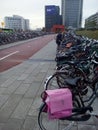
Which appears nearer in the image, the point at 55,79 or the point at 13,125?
the point at 13,125

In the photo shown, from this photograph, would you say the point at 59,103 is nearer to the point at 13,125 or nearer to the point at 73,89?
the point at 73,89

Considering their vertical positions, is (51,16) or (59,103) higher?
(51,16)

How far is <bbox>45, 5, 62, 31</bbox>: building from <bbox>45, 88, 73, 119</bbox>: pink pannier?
76.0 metres

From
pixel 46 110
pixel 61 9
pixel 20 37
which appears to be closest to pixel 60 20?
pixel 61 9

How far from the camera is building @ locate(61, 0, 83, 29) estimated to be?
78.8m

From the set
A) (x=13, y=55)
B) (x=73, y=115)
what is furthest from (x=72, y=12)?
(x=73, y=115)

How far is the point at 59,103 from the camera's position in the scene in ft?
8.87

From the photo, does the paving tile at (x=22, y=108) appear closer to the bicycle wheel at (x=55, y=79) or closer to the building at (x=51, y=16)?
the bicycle wheel at (x=55, y=79)

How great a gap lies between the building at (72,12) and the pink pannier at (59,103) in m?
77.2

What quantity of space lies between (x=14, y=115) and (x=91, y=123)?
1.49 meters

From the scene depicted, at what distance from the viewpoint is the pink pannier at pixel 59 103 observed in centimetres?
268

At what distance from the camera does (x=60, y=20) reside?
3076 inches

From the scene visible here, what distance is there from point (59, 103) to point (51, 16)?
80.3m

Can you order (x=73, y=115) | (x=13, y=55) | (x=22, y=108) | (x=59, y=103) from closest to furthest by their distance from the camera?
(x=59, y=103)
(x=73, y=115)
(x=22, y=108)
(x=13, y=55)
